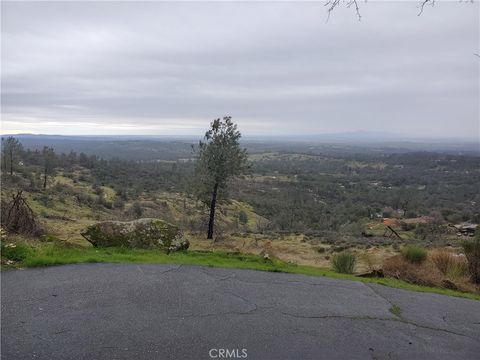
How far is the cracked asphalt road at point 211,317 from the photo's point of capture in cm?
508

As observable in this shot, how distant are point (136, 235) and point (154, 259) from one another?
6.47ft

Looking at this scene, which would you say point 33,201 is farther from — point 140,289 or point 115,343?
point 115,343

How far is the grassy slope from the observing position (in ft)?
27.8

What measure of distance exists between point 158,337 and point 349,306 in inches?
132

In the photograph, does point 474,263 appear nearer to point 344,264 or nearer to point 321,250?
point 344,264

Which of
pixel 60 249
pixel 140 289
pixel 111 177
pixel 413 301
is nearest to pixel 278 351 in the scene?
pixel 140 289

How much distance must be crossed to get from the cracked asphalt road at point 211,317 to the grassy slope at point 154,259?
45 centimetres

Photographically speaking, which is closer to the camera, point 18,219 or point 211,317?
point 211,317

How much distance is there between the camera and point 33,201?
29922 millimetres

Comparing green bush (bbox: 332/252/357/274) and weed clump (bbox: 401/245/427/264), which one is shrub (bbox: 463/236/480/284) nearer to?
weed clump (bbox: 401/245/427/264)

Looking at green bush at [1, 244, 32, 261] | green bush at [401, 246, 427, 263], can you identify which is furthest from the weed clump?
green bush at [1, 244, 32, 261]

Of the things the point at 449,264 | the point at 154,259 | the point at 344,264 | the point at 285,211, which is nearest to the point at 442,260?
the point at 449,264

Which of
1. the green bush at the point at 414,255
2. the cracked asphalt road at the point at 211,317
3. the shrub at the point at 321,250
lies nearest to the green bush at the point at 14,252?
the cracked asphalt road at the point at 211,317

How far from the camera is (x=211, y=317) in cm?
602
